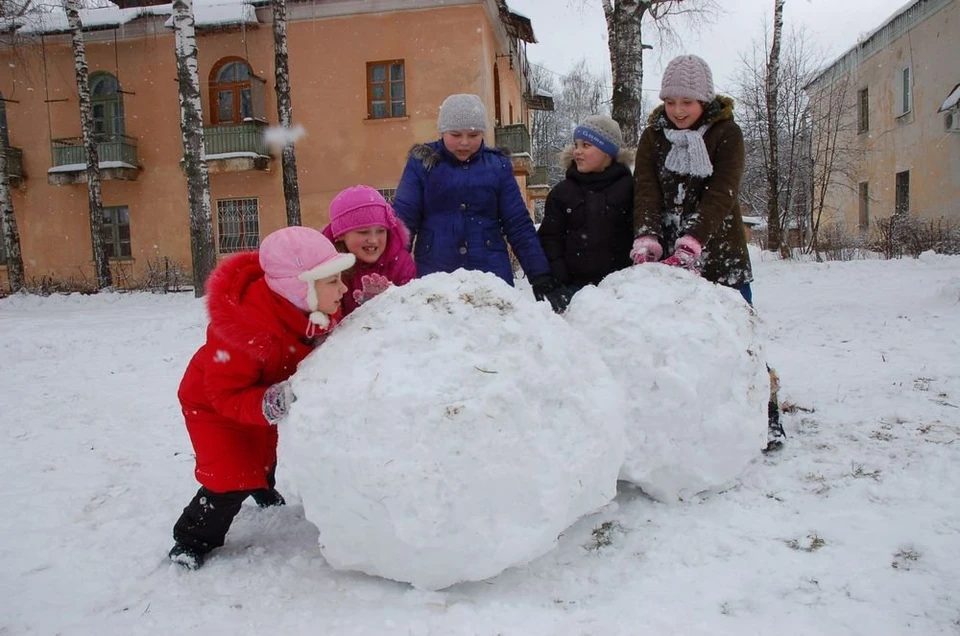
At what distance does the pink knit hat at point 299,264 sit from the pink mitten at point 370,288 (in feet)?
1.13

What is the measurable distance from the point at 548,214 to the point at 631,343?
117cm

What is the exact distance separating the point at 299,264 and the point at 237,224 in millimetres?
17096

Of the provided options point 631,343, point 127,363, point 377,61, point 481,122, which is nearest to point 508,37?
point 377,61

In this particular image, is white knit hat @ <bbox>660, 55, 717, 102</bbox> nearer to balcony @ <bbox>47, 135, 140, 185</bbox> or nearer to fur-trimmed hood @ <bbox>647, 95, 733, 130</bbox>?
fur-trimmed hood @ <bbox>647, 95, 733, 130</bbox>

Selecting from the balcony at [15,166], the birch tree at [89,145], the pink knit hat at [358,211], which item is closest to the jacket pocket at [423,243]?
the pink knit hat at [358,211]

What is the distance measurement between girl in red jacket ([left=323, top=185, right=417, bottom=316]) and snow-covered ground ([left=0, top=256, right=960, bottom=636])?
1022mm

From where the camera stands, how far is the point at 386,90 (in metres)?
17.2

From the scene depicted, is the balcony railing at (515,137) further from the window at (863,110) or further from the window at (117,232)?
the window at (863,110)

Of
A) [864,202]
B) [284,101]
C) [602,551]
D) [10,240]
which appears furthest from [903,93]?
[10,240]

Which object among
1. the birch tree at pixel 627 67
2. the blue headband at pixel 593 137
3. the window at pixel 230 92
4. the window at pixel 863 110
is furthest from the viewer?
the window at pixel 863 110

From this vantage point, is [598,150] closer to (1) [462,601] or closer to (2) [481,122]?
(2) [481,122]

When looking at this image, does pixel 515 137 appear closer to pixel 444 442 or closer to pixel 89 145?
pixel 89 145

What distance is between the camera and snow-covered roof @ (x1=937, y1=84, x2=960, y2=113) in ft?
60.5

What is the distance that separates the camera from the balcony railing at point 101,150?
57.8 ft
